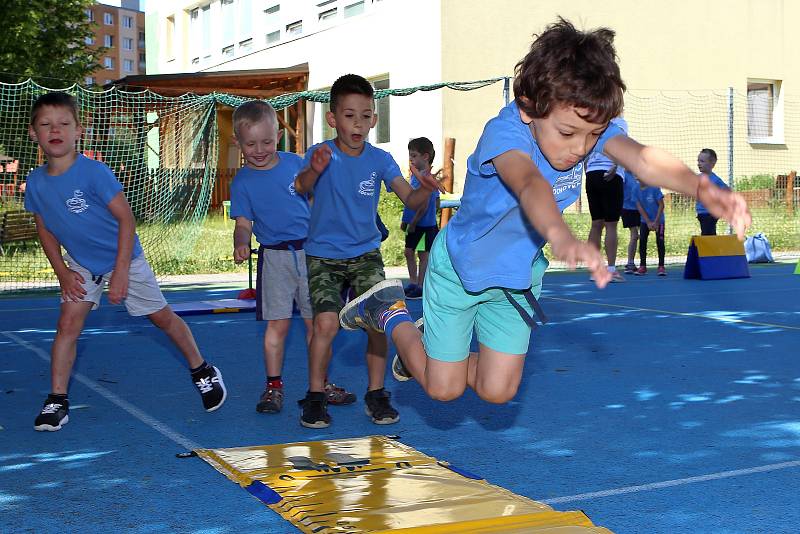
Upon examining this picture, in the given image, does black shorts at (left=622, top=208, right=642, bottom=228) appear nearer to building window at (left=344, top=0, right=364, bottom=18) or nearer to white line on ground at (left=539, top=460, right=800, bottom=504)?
white line on ground at (left=539, top=460, right=800, bottom=504)

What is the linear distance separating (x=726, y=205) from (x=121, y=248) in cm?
317

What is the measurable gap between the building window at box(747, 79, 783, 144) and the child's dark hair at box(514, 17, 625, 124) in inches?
928

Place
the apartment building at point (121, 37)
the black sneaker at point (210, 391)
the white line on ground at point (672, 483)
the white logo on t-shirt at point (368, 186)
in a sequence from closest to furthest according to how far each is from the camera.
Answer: the white line on ground at point (672, 483) → the white logo on t-shirt at point (368, 186) → the black sneaker at point (210, 391) → the apartment building at point (121, 37)

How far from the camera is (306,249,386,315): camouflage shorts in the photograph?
518cm

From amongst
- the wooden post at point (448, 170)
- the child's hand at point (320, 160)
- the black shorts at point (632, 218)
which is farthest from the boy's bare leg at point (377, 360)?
the black shorts at point (632, 218)

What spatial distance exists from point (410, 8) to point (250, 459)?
59.7 ft

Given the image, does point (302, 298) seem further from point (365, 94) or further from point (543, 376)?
point (543, 376)

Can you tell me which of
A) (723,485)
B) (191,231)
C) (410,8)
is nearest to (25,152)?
(191,231)

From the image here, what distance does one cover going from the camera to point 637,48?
77.7 feet

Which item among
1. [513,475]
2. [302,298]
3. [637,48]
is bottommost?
Answer: [513,475]

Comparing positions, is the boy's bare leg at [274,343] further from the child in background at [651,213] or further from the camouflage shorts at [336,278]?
the child in background at [651,213]

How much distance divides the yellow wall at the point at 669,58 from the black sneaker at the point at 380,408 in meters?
15.7

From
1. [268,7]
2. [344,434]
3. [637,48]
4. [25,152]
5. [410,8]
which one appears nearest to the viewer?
[344,434]

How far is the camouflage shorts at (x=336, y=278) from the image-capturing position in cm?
518
